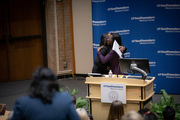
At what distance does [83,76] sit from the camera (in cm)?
911

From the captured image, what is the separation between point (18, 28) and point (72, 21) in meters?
1.50

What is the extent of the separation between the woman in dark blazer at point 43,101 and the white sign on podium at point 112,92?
252 centimetres

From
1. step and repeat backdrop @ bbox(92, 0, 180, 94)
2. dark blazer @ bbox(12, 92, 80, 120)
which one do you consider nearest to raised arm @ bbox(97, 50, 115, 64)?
step and repeat backdrop @ bbox(92, 0, 180, 94)

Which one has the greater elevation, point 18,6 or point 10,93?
point 18,6

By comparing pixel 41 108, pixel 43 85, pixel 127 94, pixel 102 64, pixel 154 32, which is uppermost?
pixel 154 32

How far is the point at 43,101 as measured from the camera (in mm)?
2291

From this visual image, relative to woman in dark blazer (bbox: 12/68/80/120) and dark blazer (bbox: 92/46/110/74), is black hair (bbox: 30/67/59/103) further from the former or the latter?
dark blazer (bbox: 92/46/110/74)

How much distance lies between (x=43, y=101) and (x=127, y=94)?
2.69 m

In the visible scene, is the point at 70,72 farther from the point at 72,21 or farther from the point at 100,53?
the point at 100,53

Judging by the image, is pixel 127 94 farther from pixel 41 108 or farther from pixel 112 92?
pixel 41 108

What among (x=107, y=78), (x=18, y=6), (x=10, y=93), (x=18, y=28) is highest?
(x=18, y=6)

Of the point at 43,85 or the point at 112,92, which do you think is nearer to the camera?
the point at 43,85

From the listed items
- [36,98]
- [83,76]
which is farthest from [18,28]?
[36,98]

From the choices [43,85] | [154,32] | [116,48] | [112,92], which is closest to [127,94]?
[112,92]
